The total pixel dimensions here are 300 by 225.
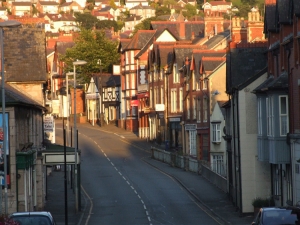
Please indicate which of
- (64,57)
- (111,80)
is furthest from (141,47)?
(64,57)

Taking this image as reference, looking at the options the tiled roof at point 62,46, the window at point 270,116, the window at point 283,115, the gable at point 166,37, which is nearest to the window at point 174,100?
the gable at point 166,37

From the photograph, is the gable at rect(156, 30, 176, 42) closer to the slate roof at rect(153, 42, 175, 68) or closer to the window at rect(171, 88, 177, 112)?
the slate roof at rect(153, 42, 175, 68)

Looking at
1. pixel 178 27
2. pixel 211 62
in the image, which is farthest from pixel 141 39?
pixel 211 62

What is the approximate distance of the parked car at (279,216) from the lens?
27.5 metres

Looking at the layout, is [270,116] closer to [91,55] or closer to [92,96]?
[92,96]

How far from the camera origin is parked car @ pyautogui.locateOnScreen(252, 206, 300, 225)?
1083 inches

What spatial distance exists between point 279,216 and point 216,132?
4569 cm

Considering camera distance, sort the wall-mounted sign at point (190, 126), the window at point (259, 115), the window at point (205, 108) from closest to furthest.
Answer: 1. the window at point (259, 115)
2. the window at point (205, 108)
3. the wall-mounted sign at point (190, 126)

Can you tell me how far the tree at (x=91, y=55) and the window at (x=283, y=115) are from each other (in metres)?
84.9

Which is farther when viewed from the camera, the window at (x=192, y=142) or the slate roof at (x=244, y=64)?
the window at (x=192, y=142)

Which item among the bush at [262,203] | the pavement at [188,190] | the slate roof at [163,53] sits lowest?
the pavement at [188,190]

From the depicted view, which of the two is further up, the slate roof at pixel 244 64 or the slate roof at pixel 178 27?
the slate roof at pixel 178 27

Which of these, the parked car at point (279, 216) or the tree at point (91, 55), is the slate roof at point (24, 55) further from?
the tree at point (91, 55)

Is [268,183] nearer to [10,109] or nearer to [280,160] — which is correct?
[280,160]
